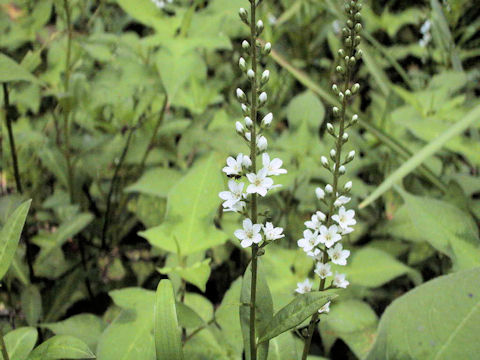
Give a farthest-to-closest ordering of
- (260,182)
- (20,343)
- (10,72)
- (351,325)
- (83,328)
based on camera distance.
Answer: (351,325) → (83,328) → (10,72) → (20,343) → (260,182)

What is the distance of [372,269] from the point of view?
206 centimetres

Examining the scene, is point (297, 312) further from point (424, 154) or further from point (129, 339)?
point (424, 154)

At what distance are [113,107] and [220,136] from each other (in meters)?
0.63

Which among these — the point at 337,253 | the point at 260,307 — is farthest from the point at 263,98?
the point at 260,307

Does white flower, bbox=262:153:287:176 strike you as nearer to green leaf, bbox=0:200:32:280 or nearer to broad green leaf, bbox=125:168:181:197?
green leaf, bbox=0:200:32:280

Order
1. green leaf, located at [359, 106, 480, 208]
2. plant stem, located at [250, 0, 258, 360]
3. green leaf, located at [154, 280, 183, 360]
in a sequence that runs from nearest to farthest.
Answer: plant stem, located at [250, 0, 258, 360] → green leaf, located at [154, 280, 183, 360] → green leaf, located at [359, 106, 480, 208]

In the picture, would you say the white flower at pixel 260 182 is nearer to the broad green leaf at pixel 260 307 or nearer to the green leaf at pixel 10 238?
the broad green leaf at pixel 260 307

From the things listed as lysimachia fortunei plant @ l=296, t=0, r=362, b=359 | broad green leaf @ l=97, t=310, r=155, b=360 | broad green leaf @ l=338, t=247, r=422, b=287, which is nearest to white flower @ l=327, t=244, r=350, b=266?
lysimachia fortunei plant @ l=296, t=0, r=362, b=359

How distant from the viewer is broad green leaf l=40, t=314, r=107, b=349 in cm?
182

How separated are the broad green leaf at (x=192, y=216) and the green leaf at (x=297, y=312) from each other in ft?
1.64

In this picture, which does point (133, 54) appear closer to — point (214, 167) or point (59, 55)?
point (59, 55)

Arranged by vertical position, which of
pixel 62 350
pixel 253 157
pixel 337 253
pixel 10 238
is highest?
pixel 253 157

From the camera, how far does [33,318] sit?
1934 millimetres

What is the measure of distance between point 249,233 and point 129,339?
619 mm
